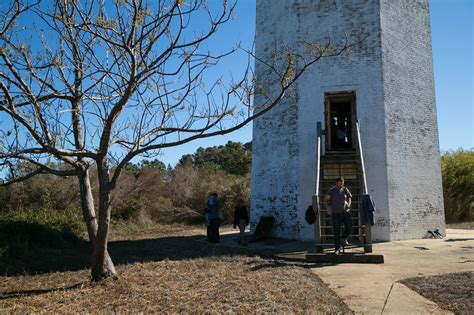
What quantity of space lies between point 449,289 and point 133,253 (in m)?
7.37

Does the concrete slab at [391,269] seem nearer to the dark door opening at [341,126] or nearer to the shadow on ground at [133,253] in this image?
the shadow on ground at [133,253]

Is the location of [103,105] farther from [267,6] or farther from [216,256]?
[267,6]

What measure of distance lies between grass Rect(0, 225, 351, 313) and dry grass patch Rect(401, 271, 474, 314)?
1259 millimetres

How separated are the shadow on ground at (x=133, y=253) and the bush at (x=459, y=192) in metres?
12.2

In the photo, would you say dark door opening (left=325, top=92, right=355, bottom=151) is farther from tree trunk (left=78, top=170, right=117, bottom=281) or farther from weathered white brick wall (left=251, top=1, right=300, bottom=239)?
tree trunk (left=78, top=170, right=117, bottom=281)

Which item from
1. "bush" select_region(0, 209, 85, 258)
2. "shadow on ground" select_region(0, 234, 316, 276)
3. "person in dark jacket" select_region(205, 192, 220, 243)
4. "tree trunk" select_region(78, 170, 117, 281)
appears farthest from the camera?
"person in dark jacket" select_region(205, 192, 220, 243)

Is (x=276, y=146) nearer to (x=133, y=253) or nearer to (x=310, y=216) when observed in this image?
(x=310, y=216)

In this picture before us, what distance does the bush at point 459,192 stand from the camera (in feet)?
68.0

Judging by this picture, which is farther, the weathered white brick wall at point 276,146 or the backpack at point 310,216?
the weathered white brick wall at point 276,146

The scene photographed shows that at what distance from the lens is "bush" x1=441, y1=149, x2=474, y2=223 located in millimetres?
20734

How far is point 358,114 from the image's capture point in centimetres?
1288

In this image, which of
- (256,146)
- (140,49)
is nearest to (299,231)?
(256,146)

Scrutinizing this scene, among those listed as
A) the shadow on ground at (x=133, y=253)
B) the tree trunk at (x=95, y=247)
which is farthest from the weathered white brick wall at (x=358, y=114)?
the tree trunk at (x=95, y=247)

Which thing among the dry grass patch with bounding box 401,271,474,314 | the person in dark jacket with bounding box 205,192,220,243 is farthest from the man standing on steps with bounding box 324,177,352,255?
the person in dark jacket with bounding box 205,192,220,243
